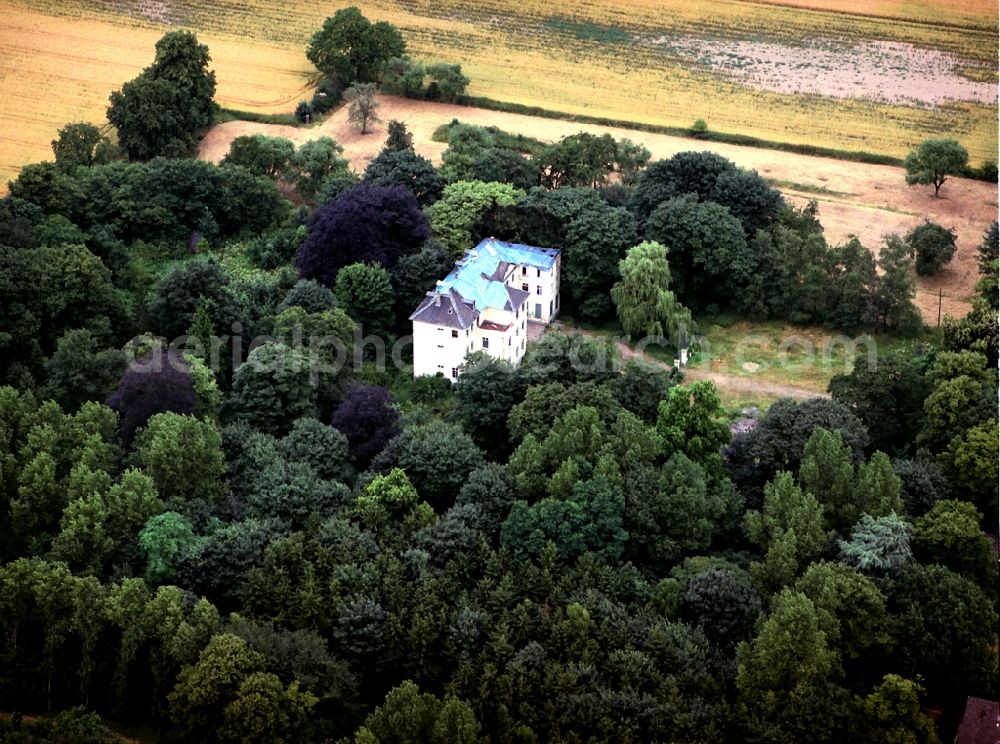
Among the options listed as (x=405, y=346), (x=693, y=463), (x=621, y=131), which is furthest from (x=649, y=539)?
(x=621, y=131)

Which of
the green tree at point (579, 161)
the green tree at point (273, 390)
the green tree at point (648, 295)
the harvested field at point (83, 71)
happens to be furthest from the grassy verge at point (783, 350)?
the harvested field at point (83, 71)

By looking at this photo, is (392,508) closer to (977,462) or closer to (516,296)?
(516,296)

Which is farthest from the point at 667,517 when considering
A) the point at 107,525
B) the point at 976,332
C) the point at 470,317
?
the point at 107,525

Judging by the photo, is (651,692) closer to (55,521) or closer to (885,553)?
(885,553)

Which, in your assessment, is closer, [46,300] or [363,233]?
[46,300]

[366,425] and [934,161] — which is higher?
[934,161]

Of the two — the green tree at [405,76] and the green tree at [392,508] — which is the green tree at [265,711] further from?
the green tree at [405,76]
